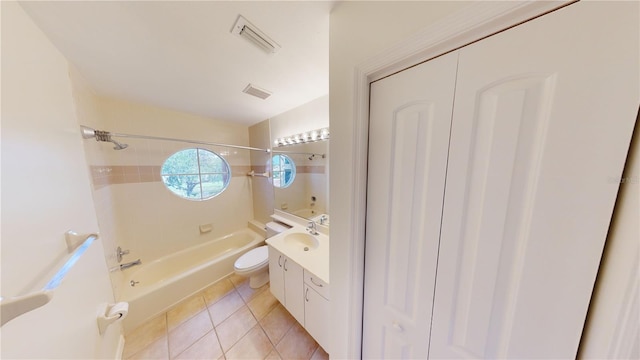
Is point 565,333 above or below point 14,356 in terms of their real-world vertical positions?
above

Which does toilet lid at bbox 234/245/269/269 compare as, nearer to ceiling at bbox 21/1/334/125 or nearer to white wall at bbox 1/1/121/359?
white wall at bbox 1/1/121/359

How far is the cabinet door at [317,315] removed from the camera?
1.20 meters

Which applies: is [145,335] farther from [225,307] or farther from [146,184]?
[146,184]

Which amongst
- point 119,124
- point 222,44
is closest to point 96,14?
point 222,44

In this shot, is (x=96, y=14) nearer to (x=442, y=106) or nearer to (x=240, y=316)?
(x=442, y=106)

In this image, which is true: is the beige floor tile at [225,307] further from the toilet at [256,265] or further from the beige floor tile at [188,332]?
the toilet at [256,265]

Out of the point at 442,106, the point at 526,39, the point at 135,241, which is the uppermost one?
the point at 526,39

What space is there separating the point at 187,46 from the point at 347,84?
1088 mm

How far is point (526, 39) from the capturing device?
458 mm

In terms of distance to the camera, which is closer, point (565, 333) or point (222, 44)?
point (565, 333)

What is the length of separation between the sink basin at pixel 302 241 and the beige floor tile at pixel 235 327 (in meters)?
0.82

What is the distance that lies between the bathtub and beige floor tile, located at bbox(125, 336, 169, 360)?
0.34 meters

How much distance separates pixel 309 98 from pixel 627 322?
206 centimetres

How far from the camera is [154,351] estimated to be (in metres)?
1.41
